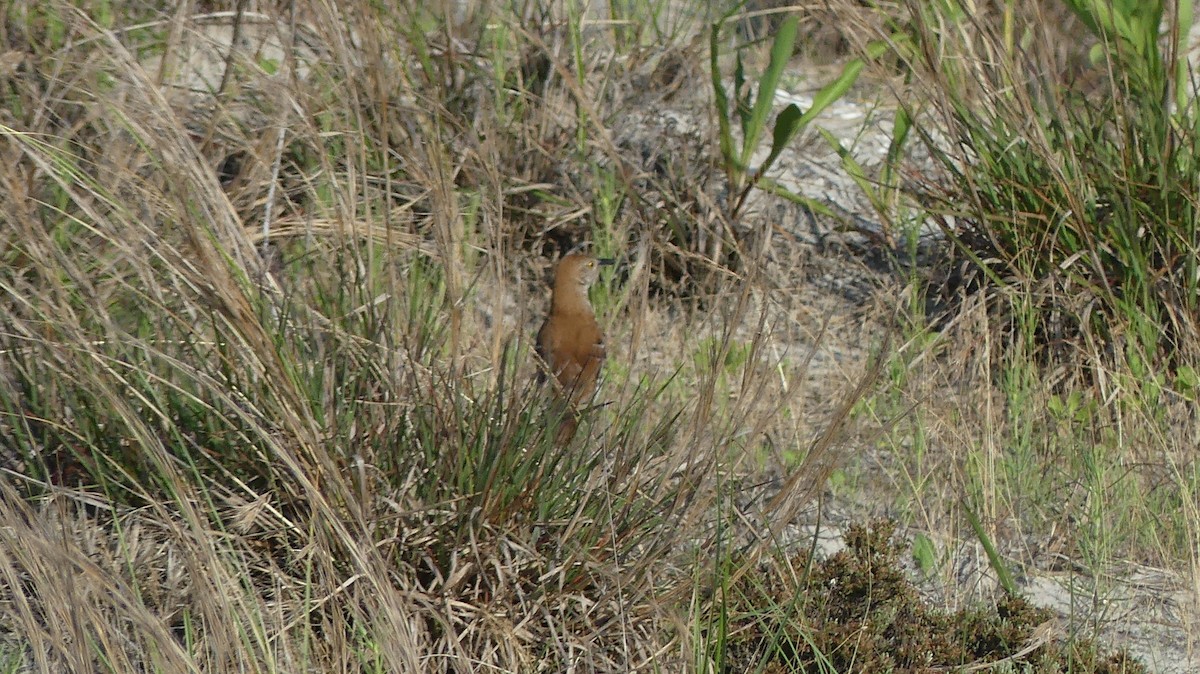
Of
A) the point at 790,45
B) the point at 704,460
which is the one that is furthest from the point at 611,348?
the point at 704,460

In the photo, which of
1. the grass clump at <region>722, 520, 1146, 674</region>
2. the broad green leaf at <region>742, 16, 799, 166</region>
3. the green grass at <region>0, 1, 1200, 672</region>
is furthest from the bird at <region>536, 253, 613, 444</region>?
the grass clump at <region>722, 520, 1146, 674</region>

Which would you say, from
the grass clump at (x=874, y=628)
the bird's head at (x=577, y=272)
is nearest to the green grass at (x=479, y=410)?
the grass clump at (x=874, y=628)

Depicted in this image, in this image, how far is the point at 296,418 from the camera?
2.76 meters

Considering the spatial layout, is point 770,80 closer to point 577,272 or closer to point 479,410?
point 577,272

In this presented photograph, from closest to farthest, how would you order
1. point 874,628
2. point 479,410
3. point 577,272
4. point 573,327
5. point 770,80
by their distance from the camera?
point 479,410
point 874,628
point 573,327
point 577,272
point 770,80

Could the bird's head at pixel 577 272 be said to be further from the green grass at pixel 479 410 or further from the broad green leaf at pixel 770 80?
the broad green leaf at pixel 770 80

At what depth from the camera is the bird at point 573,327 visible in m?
4.21

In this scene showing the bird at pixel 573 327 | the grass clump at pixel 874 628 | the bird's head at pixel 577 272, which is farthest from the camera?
the bird's head at pixel 577 272

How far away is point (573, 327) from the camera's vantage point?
4402 mm

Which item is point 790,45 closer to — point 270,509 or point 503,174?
point 503,174

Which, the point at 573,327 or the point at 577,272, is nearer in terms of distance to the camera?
the point at 573,327

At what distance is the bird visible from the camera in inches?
166

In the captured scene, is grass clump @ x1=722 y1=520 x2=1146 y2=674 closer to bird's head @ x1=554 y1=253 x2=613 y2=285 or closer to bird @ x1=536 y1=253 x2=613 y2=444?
bird @ x1=536 y1=253 x2=613 y2=444

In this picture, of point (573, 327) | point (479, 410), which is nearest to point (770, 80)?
point (573, 327)
